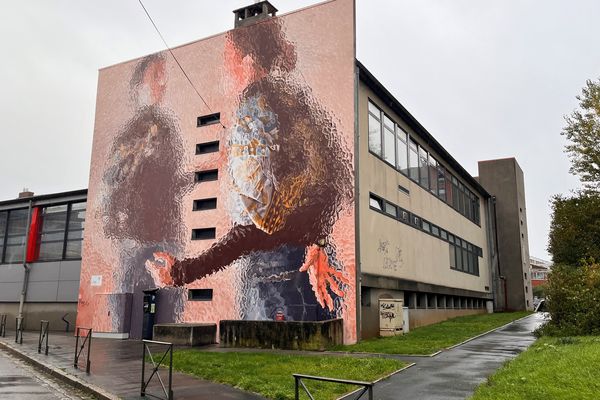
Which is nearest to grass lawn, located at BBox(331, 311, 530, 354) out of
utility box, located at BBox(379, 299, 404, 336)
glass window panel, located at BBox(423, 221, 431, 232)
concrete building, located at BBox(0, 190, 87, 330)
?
utility box, located at BBox(379, 299, 404, 336)

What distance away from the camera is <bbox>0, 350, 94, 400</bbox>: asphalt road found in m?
9.85

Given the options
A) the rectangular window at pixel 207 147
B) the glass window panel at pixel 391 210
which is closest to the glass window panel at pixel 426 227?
the glass window panel at pixel 391 210

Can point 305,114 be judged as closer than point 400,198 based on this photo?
Yes

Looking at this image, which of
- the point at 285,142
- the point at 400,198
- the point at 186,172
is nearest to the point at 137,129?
the point at 186,172

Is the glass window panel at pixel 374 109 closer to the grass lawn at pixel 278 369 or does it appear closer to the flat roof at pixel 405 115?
the flat roof at pixel 405 115

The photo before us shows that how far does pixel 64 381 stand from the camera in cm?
1155

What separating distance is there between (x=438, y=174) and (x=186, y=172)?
1608 cm

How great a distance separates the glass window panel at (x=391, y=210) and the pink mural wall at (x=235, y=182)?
380 centimetres

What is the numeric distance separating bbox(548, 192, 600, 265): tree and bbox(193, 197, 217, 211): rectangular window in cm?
1899

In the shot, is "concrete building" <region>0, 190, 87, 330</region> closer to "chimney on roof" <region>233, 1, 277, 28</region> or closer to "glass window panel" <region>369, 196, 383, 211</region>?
"chimney on roof" <region>233, 1, 277, 28</region>

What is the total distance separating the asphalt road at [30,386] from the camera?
985 centimetres

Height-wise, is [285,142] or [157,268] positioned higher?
[285,142]

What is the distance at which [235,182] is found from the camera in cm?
2205

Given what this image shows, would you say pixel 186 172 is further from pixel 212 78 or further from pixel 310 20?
pixel 310 20
